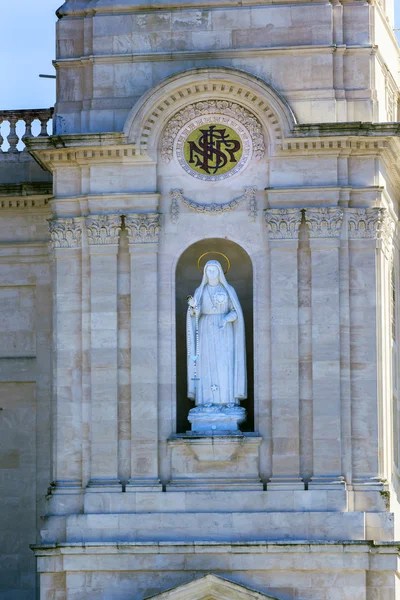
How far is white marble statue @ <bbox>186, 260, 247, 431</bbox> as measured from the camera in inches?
1494

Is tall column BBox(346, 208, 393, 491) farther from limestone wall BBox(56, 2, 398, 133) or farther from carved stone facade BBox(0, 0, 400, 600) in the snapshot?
limestone wall BBox(56, 2, 398, 133)

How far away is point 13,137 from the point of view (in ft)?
136

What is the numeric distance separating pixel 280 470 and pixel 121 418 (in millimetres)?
2702

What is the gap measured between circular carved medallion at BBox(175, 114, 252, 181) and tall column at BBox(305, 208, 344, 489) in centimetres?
153

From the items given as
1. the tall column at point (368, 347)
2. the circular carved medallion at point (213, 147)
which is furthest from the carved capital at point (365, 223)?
the circular carved medallion at point (213, 147)

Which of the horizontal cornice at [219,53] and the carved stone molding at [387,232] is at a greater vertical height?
the horizontal cornice at [219,53]

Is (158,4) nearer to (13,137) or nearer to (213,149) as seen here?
(213,149)

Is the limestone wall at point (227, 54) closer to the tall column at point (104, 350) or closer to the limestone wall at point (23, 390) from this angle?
the tall column at point (104, 350)

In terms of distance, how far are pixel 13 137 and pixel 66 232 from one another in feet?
12.1

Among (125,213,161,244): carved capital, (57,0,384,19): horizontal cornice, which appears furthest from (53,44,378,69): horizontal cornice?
(125,213,161,244): carved capital

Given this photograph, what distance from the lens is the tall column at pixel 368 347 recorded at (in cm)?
3756

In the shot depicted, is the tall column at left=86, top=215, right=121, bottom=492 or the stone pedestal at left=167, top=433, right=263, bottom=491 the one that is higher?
the tall column at left=86, top=215, right=121, bottom=492

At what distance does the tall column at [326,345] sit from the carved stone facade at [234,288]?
0.03 m

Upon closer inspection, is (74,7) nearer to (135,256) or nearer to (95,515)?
(135,256)
